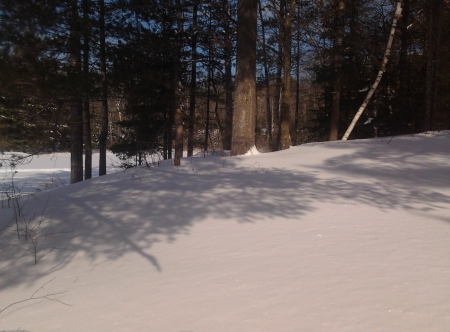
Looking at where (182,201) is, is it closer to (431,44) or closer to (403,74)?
(431,44)

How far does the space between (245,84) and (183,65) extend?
7.27 meters

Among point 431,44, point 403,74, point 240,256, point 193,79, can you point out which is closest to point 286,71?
point 193,79

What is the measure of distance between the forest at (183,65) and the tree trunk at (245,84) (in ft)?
0.10

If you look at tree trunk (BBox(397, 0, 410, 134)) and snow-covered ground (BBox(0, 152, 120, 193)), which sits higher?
tree trunk (BBox(397, 0, 410, 134))

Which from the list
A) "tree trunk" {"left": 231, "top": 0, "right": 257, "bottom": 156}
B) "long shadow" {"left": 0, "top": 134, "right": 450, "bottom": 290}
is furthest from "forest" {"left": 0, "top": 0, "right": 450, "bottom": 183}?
"long shadow" {"left": 0, "top": 134, "right": 450, "bottom": 290}

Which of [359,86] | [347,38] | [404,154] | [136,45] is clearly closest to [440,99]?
[359,86]

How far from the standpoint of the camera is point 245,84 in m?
10.6

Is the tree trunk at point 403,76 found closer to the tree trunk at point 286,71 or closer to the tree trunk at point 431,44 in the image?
the tree trunk at point 431,44

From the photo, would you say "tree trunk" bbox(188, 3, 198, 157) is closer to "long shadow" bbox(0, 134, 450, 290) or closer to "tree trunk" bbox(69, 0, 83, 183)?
"tree trunk" bbox(69, 0, 83, 183)

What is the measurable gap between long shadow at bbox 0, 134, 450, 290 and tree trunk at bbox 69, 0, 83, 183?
4897 mm

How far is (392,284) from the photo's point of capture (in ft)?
9.64

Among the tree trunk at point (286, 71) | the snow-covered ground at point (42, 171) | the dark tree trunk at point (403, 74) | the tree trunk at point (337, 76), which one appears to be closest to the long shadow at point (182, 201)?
the tree trunk at point (286, 71)

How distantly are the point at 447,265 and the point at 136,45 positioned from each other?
1291cm

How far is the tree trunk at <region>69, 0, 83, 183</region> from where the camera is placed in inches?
447
